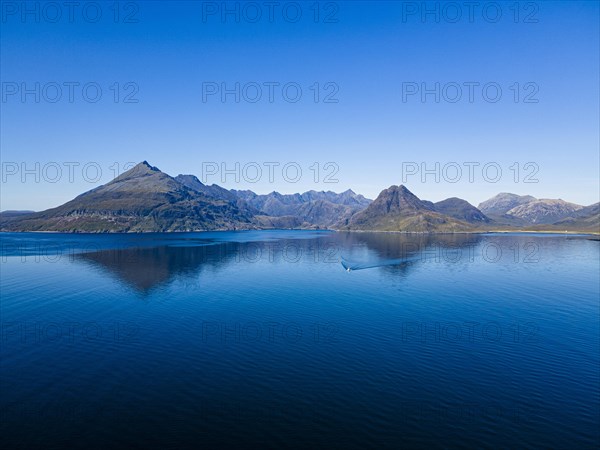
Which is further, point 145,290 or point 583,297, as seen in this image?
point 145,290

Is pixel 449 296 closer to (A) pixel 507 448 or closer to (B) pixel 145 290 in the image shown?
(A) pixel 507 448

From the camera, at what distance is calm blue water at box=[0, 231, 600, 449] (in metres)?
30.9

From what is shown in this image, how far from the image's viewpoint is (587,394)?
37.9 metres

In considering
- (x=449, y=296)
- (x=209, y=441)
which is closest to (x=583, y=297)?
(x=449, y=296)

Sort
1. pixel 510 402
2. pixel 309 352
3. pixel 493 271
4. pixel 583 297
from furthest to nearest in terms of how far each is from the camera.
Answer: pixel 493 271, pixel 583 297, pixel 309 352, pixel 510 402

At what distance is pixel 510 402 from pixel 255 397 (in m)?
28.9

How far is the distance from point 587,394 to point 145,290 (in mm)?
99382

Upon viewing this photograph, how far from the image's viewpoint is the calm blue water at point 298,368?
102ft

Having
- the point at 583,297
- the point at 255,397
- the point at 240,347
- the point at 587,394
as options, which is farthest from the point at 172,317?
the point at 583,297

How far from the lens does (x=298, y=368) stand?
4444 centimetres

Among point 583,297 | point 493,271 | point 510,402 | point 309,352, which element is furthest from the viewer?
point 493,271

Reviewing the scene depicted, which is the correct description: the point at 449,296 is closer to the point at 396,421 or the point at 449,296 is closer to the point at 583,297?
the point at 583,297

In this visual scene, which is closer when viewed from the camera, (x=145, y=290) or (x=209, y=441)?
(x=209, y=441)

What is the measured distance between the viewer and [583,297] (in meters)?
88.8
